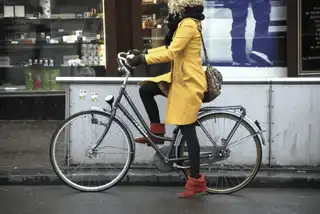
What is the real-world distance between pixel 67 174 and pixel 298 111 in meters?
2.61

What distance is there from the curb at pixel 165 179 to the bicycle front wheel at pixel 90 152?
0.80 ft

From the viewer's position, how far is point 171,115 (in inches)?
224

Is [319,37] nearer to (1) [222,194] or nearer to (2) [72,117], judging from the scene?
(1) [222,194]

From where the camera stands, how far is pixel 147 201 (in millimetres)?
5805

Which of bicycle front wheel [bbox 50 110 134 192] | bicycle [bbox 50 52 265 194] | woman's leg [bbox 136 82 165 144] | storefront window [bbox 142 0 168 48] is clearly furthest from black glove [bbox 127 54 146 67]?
storefront window [bbox 142 0 168 48]

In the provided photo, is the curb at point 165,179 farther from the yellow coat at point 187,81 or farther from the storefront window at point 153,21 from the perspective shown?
the storefront window at point 153,21

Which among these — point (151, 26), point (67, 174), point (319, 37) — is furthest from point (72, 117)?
point (319, 37)

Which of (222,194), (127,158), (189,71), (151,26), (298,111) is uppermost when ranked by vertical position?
(151,26)

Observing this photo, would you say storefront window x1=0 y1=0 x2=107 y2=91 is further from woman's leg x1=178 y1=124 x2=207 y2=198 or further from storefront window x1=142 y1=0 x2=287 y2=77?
woman's leg x1=178 y1=124 x2=207 y2=198

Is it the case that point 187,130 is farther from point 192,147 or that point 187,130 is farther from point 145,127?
point 145,127

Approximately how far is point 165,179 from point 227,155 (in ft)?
2.78

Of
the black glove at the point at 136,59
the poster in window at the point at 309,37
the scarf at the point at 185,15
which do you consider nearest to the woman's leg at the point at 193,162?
the black glove at the point at 136,59

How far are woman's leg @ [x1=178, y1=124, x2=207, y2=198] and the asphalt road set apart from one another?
126 millimetres

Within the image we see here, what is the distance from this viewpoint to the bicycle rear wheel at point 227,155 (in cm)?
592
